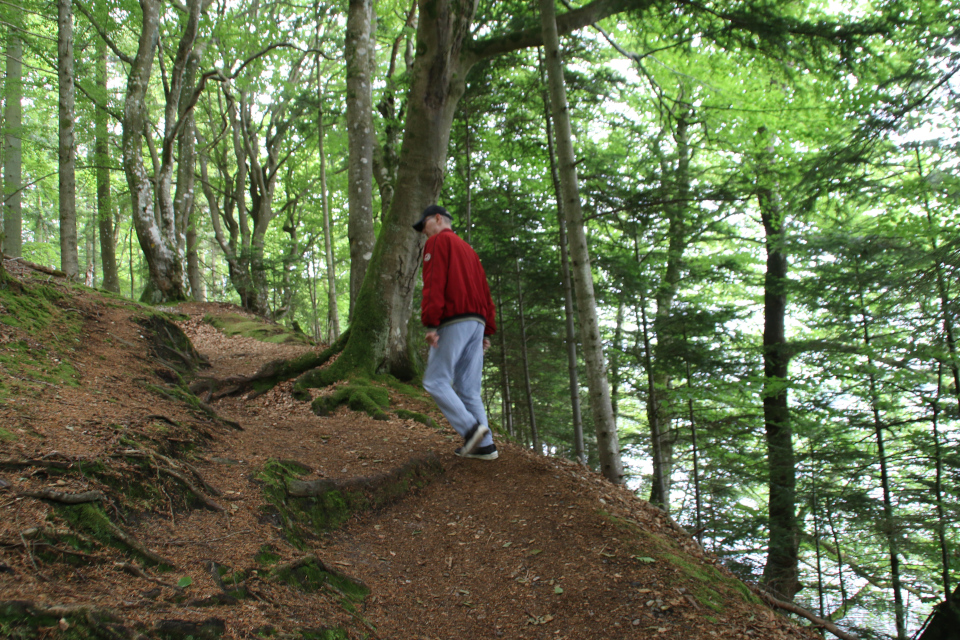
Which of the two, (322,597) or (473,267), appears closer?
(322,597)

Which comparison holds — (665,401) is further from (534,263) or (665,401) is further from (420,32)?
(420,32)

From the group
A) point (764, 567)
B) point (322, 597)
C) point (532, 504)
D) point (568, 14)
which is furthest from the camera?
point (764, 567)

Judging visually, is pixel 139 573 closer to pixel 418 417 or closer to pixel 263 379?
Result: pixel 418 417

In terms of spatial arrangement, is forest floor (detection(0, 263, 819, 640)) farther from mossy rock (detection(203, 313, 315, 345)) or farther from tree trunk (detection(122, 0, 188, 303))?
tree trunk (detection(122, 0, 188, 303))

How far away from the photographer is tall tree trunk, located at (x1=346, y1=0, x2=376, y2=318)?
28.3ft

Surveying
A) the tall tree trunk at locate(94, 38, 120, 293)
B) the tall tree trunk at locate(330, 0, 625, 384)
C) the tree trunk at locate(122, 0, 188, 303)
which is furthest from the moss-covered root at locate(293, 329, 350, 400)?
the tall tree trunk at locate(94, 38, 120, 293)

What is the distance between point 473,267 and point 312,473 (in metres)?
2.10

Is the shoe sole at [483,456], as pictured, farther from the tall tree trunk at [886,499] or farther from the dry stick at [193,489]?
the tall tree trunk at [886,499]

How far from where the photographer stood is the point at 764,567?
8312mm

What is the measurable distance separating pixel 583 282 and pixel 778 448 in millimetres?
5388

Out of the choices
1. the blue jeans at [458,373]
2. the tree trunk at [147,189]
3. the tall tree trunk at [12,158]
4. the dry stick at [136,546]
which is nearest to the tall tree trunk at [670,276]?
the blue jeans at [458,373]

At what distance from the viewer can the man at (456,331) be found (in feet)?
13.7

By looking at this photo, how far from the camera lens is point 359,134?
8898 millimetres

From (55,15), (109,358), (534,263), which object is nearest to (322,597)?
(109,358)
